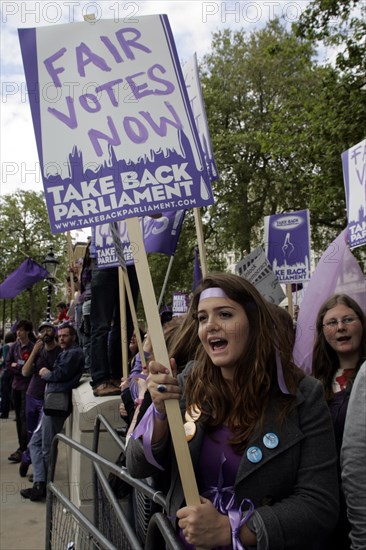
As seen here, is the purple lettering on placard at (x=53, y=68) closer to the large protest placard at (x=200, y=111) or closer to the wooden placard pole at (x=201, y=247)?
the wooden placard pole at (x=201, y=247)

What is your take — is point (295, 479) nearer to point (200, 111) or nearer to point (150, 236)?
point (200, 111)

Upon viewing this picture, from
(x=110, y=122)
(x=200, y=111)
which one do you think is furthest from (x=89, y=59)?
(x=200, y=111)

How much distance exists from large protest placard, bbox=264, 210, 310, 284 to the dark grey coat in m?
4.98

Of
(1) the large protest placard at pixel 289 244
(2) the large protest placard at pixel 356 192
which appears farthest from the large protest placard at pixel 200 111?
(1) the large protest placard at pixel 289 244

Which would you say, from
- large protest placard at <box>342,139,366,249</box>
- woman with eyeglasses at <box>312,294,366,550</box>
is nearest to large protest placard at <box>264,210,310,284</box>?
large protest placard at <box>342,139,366,249</box>

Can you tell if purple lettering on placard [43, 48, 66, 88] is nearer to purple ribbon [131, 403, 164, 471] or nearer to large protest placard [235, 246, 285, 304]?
purple ribbon [131, 403, 164, 471]

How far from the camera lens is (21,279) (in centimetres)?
1215

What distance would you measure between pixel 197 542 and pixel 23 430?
23.8 ft

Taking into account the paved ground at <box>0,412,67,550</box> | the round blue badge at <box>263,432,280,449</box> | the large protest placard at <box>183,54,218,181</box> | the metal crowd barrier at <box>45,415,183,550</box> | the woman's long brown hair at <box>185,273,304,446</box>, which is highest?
the large protest placard at <box>183,54,218,181</box>

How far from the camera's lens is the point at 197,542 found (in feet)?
6.07

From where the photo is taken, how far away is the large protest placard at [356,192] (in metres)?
4.69

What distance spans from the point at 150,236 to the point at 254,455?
13.5 ft

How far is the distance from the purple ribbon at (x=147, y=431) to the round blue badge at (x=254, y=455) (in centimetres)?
33

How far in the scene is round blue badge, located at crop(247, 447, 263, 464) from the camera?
196 cm
